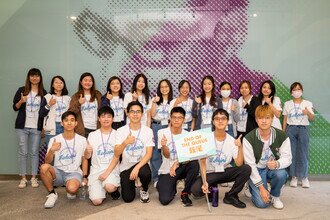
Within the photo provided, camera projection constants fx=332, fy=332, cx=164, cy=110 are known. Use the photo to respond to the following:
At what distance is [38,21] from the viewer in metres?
5.09

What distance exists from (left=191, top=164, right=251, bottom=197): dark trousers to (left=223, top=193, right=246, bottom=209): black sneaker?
0.04 metres

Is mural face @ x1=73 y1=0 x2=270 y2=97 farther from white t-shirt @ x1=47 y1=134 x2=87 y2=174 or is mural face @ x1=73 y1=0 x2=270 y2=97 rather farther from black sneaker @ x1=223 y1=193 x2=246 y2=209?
black sneaker @ x1=223 y1=193 x2=246 y2=209

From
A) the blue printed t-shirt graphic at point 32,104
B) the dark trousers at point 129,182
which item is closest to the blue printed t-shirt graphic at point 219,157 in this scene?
the dark trousers at point 129,182

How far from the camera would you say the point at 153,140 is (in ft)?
13.3

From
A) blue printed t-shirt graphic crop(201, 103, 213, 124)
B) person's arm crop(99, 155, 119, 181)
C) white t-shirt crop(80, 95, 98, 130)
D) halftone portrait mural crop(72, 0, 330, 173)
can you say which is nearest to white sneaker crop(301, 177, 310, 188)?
halftone portrait mural crop(72, 0, 330, 173)

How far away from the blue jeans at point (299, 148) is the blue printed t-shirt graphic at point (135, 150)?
223 cm

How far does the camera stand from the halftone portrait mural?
16.7 feet

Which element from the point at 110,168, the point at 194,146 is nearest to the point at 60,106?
the point at 110,168

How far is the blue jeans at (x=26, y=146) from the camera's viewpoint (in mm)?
4672

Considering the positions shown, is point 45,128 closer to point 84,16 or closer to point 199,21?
point 84,16

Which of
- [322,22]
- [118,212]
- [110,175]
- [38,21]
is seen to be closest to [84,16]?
[38,21]

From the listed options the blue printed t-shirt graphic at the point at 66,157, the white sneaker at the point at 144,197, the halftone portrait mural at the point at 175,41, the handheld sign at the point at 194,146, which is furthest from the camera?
the halftone portrait mural at the point at 175,41

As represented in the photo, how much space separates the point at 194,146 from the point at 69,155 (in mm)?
1522

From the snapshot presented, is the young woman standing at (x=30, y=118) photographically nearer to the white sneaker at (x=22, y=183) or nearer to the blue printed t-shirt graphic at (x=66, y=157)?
the white sneaker at (x=22, y=183)
